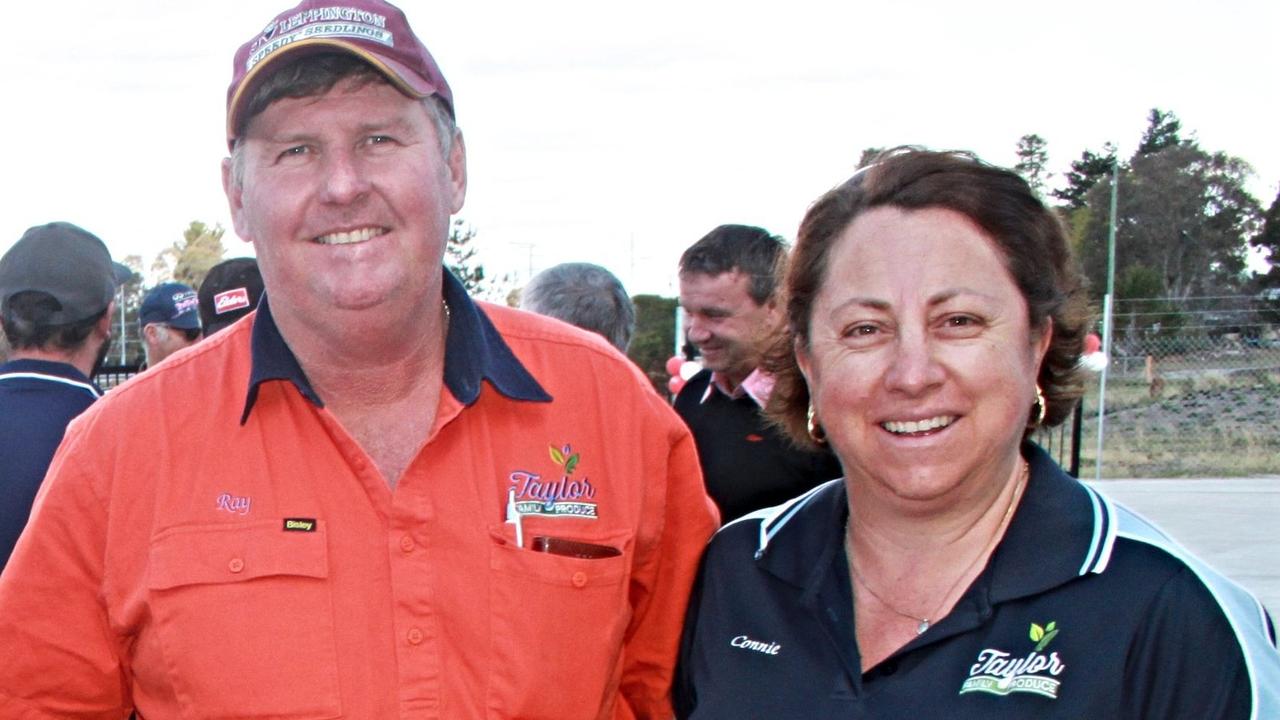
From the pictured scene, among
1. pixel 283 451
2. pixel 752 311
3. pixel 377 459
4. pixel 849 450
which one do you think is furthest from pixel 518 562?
pixel 752 311

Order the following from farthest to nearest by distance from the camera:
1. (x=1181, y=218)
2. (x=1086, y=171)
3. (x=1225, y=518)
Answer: (x=1086, y=171) → (x=1181, y=218) → (x=1225, y=518)

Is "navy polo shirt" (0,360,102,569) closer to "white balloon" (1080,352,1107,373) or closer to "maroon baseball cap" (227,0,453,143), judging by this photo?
"maroon baseball cap" (227,0,453,143)

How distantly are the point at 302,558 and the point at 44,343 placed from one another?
2313 millimetres

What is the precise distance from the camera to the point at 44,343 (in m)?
4.04

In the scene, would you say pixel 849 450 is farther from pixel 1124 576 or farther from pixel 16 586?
pixel 16 586

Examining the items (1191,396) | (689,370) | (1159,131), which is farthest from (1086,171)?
(689,370)

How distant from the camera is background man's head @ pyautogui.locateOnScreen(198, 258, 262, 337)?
4.65m

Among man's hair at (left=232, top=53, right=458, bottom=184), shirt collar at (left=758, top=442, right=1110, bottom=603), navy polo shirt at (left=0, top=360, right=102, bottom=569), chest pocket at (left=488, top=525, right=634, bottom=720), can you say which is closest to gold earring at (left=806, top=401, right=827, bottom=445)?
shirt collar at (left=758, top=442, right=1110, bottom=603)

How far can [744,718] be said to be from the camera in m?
2.22

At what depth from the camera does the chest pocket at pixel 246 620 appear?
2188 millimetres

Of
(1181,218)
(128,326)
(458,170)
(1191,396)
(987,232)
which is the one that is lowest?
(128,326)

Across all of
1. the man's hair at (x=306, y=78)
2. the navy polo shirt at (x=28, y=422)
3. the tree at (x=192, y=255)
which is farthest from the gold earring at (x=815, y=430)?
the tree at (x=192, y=255)

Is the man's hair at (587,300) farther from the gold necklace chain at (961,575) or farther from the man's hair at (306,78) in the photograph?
the gold necklace chain at (961,575)

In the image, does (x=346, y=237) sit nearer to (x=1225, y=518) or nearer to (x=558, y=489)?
(x=558, y=489)
